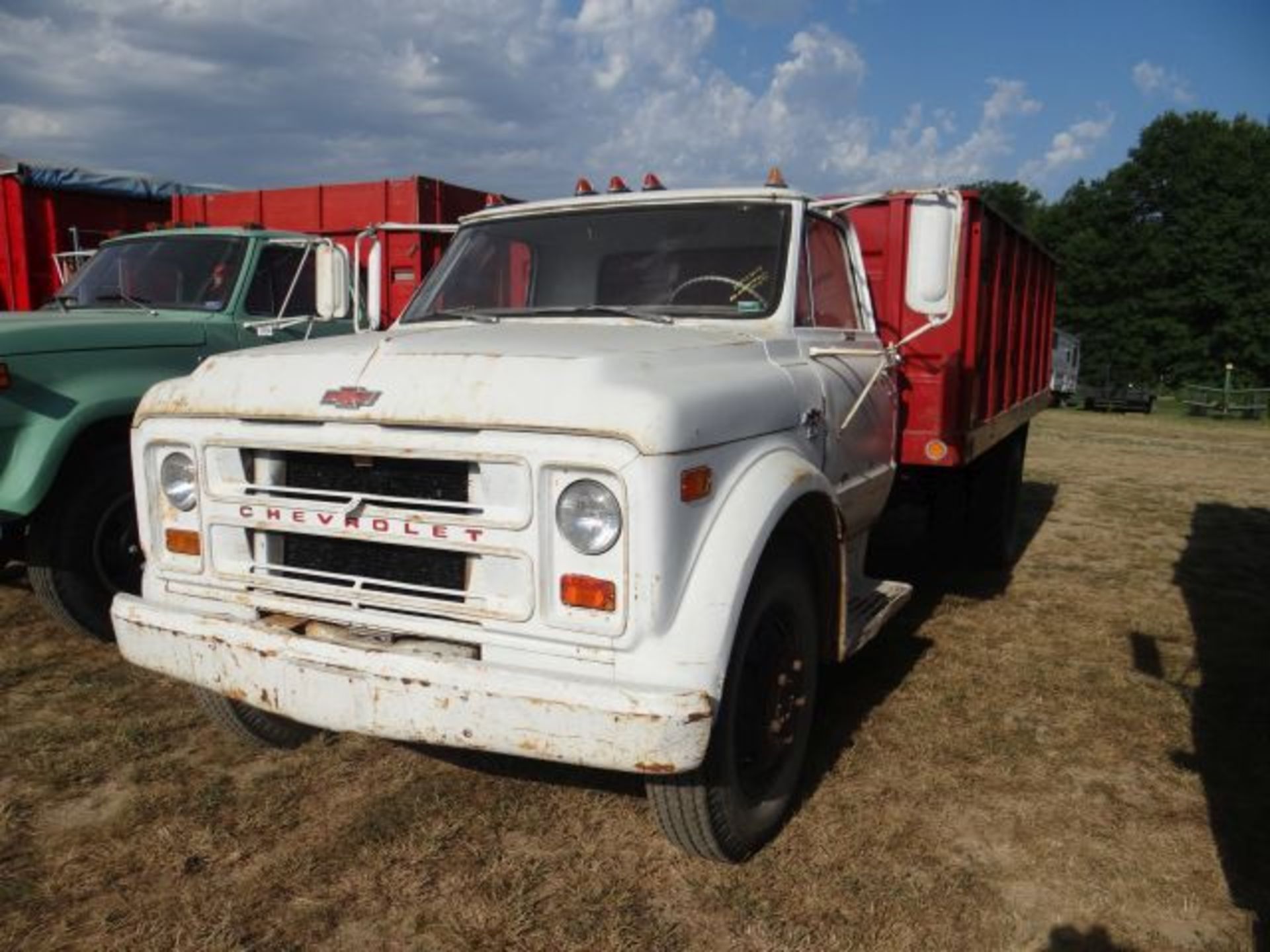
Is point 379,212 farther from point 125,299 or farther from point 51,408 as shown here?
point 51,408

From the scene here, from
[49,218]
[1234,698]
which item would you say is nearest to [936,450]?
[1234,698]

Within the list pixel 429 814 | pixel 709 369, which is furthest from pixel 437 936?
pixel 709 369

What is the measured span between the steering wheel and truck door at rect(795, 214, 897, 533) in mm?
154

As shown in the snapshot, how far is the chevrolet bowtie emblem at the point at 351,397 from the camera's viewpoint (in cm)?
256

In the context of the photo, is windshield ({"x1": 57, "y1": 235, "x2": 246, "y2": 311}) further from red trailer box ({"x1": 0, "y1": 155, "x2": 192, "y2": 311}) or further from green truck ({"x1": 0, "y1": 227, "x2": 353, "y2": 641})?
red trailer box ({"x1": 0, "y1": 155, "x2": 192, "y2": 311})

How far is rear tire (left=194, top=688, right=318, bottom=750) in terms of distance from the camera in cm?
338

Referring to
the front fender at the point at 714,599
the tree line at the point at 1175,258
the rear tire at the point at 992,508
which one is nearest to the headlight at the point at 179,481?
the front fender at the point at 714,599

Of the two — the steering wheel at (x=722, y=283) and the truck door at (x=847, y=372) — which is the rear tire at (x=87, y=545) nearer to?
the steering wheel at (x=722, y=283)

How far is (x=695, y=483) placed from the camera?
2.39 m

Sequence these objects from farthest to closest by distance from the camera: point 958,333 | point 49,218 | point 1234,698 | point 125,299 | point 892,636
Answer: point 49,218 → point 125,299 → point 892,636 → point 958,333 → point 1234,698

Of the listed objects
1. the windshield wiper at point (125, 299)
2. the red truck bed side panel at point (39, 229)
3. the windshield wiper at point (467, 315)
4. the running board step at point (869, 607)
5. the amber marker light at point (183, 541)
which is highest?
the red truck bed side panel at point (39, 229)

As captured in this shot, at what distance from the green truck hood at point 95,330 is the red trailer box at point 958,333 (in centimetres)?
355

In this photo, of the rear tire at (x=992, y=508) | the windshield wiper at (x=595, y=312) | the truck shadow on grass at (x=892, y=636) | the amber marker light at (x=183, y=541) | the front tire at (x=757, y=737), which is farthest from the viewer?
the rear tire at (x=992, y=508)

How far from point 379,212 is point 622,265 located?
404 cm
